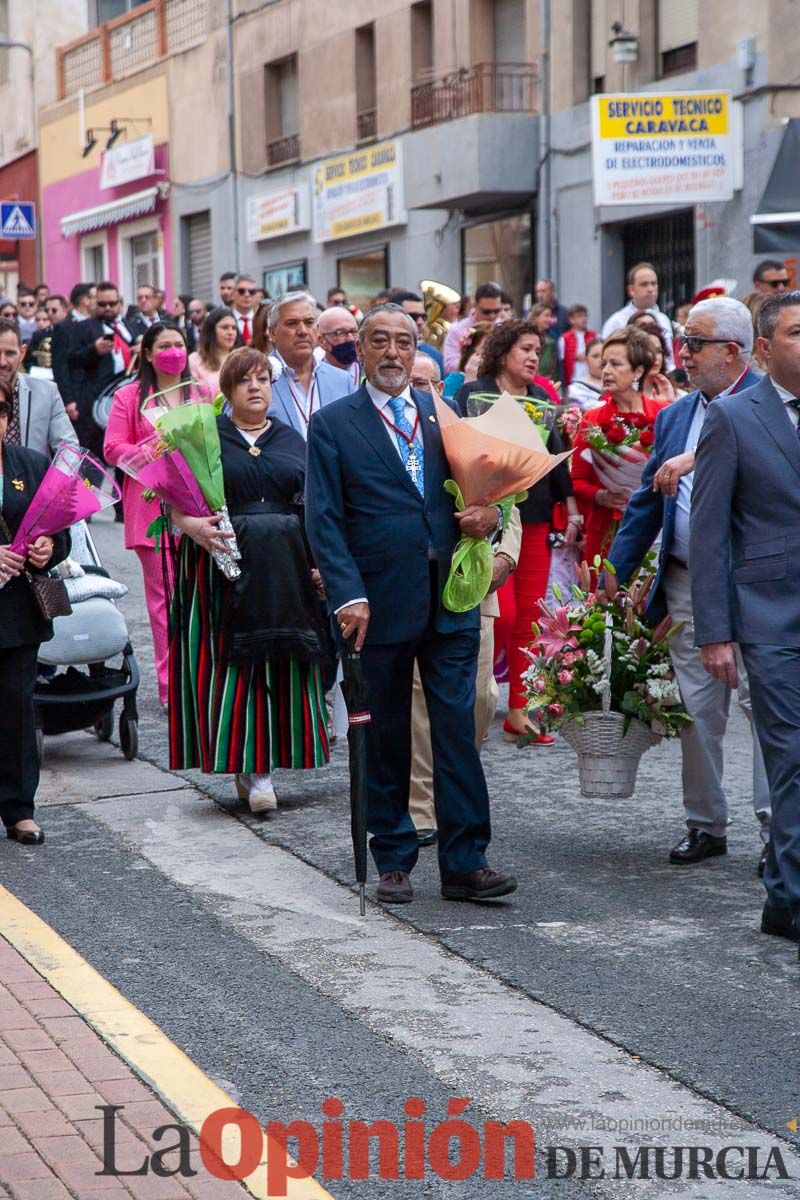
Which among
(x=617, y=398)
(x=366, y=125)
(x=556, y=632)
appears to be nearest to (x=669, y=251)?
(x=366, y=125)

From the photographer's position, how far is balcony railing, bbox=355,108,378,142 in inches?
1195

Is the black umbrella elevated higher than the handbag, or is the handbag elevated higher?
the handbag

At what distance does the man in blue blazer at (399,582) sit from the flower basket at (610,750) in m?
0.63

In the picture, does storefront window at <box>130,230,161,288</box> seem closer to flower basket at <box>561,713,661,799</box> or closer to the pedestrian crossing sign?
the pedestrian crossing sign

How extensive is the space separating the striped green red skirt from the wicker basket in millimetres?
1367

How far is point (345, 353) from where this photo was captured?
28.9 feet

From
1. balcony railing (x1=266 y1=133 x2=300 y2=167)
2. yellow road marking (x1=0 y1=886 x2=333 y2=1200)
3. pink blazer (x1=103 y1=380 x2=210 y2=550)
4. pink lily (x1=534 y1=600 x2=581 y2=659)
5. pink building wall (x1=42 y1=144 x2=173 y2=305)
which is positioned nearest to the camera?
yellow road marking (x1=0 y1=886 x2=333 y2=1200)

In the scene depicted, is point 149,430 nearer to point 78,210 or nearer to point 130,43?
point 130,43

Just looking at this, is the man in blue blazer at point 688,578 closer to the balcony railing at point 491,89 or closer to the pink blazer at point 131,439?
the pink blazer at point 131,439

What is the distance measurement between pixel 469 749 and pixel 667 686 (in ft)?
2.81

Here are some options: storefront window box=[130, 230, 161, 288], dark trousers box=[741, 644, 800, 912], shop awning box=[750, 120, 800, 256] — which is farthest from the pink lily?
storefront window box=[130, 230, 161, 288]

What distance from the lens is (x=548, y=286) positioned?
2019 cm

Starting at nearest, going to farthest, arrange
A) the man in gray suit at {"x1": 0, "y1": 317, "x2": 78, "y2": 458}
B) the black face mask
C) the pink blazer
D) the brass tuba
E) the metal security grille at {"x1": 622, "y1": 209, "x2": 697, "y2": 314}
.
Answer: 1. the black face mask
2. the man in gray suit at {"x1": 0, "y1": 317, "x2": 78, "y2": 458}
3. the pink blazer
4. the brass tuba
5. the metal security grille at {"x1": 622, "y1": 209, "x2": 697, "y2": 314}

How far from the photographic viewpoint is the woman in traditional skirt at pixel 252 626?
7.64m
